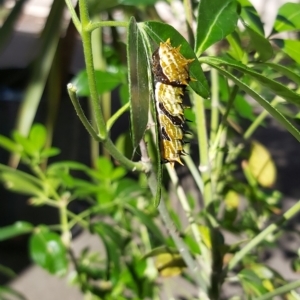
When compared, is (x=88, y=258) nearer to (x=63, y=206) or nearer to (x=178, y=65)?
(x=63, y=206)

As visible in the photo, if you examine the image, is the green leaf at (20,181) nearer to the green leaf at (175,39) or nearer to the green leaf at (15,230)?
the green leaf at (15,230)

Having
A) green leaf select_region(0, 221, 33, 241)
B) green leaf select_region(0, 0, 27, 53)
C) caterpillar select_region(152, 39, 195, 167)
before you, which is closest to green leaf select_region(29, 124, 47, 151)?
green leaf select_region(0, 221, 33, 241)

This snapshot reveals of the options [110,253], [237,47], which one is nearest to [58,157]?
[110,253]

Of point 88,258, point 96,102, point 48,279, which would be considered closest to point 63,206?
point 88,258

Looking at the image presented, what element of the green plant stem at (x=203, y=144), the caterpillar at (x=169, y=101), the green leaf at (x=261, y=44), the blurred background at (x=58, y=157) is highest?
the green leaf at (x=261, y=44)

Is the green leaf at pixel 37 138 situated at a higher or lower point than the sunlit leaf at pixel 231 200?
higher

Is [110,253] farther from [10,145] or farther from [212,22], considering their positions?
[212,22]

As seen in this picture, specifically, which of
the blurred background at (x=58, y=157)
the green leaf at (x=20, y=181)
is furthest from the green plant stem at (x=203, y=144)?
the blurred background at (x=58, y=157)
